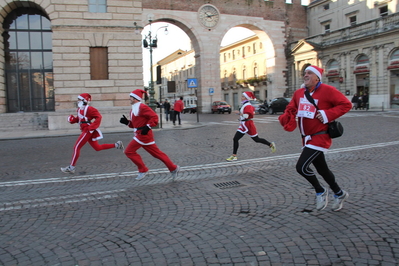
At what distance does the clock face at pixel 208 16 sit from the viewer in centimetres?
4041

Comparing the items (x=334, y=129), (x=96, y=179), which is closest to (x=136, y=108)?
(x=96, y=179)

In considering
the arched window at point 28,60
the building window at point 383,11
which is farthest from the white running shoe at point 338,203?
the building window at point 383,11

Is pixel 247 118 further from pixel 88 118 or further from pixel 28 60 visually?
pixel 28 60

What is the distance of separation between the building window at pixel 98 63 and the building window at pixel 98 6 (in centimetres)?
227

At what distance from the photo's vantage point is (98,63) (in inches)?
821

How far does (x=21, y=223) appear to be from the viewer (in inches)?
168

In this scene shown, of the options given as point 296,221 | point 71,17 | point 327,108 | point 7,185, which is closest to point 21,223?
point 7,185

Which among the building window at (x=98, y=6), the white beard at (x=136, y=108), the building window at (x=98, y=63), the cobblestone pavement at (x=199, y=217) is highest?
the building window at (x=98, y=6)

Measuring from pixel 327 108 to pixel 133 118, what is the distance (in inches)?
141

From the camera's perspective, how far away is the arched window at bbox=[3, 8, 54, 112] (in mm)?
21328

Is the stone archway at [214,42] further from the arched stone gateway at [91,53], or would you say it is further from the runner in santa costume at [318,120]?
the runner in santa costume at [318,120]

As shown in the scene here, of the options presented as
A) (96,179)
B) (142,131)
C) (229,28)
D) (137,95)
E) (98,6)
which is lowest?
(96,179)

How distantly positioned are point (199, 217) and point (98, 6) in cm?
1963

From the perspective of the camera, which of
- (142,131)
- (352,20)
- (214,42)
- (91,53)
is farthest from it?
(352,20)
